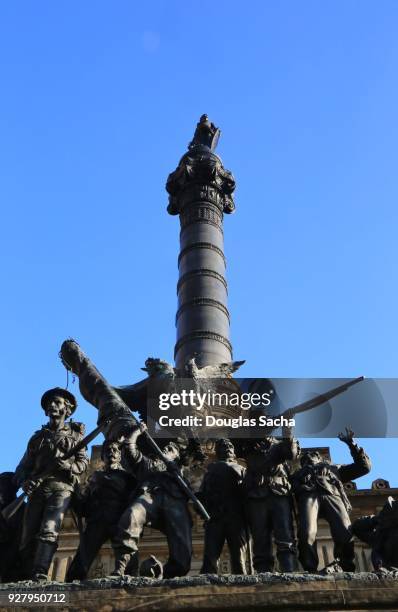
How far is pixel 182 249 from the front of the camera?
19219 millimetres

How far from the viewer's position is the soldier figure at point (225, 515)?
8117 millimetres

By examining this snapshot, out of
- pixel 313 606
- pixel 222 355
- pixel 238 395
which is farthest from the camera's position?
pixel 222 355

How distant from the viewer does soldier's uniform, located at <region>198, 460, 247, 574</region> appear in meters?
8.12

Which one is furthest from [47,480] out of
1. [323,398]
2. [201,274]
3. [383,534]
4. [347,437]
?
[201,274]

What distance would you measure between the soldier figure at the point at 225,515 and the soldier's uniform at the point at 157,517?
33cm

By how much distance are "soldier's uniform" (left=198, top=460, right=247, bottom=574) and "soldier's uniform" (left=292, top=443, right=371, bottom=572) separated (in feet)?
1.91

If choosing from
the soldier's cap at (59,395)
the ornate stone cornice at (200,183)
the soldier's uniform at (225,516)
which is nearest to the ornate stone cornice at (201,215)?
the ornate stone cornice at (200,183)

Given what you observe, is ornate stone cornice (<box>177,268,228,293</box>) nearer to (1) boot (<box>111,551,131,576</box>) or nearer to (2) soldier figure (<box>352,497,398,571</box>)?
(2) soldier figure (<box>352,497,398,571</box>)

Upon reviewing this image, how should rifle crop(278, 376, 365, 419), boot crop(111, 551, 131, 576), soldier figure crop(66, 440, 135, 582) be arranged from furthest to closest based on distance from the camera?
rifle crop(278, 376, 365, 419) < soldier figure crop(66, 440, 135, 582) < boot crop(111, 551, 131, 576)

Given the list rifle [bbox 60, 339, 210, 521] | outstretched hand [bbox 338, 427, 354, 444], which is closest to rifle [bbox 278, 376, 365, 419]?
outstretched hand [bbox 338, 427, 354, 444]

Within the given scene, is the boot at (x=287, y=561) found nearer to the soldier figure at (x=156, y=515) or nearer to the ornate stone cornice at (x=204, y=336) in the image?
the soldier figure at (x=156, y=515)

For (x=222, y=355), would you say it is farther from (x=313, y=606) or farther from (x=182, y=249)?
Answer: (x=313, y=606)

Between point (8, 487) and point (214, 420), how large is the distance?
583 centimetres

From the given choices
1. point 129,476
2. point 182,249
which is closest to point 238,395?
point 182,249
